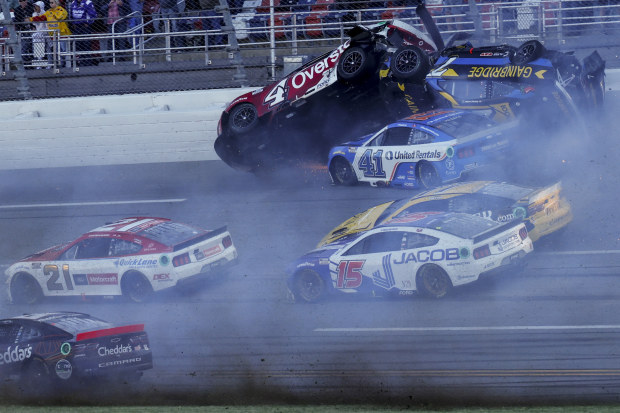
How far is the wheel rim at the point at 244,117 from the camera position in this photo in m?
14.9

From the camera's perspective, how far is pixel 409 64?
1406 centimetres

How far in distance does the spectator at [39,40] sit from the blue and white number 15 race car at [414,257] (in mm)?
8265

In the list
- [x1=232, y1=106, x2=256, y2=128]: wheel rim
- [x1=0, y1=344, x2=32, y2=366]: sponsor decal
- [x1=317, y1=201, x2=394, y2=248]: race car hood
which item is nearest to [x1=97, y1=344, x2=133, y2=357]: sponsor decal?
[x1=0, y1=344, x2=32, y2=366]: sponsor decal

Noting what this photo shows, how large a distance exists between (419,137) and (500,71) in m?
1.56

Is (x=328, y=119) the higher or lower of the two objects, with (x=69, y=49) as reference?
lower

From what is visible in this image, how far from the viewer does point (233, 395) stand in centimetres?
803

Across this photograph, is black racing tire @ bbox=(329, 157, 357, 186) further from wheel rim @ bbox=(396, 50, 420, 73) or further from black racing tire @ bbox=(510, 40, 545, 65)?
black racing tire @ bbox=(510, 40, 545, 65)

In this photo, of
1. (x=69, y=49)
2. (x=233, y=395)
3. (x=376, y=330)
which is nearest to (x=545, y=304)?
(x=376, y=330)

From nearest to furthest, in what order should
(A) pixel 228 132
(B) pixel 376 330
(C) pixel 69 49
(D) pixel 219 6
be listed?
1. (B) pixel 376 330
2. (A) pixel 228 132
3. (D) pixel 219 6
4. (C) pixel 69 49

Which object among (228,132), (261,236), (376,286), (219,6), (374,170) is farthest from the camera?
(219,6)

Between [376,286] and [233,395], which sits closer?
[233,395]

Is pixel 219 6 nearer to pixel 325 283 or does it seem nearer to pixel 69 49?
pixel 69 49

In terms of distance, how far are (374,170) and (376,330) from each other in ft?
15.9

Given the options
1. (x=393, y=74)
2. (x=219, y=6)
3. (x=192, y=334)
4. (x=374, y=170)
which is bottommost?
(x=192, y=334)
